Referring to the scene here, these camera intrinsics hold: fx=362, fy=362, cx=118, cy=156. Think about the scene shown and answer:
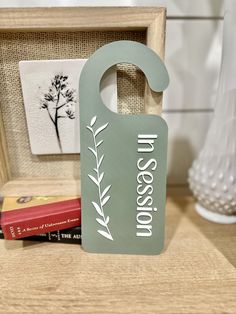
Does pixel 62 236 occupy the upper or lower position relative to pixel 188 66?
lower

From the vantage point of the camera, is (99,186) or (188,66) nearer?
(99,186)

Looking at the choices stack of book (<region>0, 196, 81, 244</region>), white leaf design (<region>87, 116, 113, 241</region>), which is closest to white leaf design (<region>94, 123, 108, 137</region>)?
white leaf design (<region>87, 116, 113, 241</region>)

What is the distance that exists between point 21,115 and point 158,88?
8.0 inches

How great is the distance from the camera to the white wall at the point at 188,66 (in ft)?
1.95

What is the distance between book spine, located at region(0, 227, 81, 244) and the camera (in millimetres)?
521

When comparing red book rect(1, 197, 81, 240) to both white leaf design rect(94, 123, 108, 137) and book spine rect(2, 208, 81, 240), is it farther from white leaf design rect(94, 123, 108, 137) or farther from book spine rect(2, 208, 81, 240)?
white leaf design rect(94, 123, 108, 137)

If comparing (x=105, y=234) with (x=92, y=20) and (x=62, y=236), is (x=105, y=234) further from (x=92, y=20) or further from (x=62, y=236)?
(x=92, y=20)

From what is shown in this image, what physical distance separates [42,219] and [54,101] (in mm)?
164

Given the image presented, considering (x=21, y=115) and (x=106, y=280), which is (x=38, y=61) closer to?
(x=21, y=115)

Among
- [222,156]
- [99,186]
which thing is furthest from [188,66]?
[99,186]

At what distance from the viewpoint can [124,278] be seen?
47 cm

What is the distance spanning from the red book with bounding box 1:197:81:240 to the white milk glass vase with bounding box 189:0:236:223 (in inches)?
7.7

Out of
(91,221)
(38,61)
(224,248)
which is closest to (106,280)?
(91,221)

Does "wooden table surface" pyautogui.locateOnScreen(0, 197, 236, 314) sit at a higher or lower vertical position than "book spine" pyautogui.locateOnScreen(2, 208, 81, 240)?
lower
